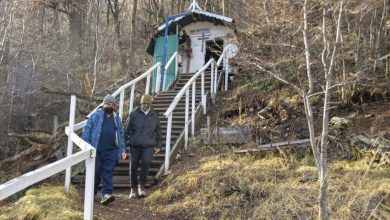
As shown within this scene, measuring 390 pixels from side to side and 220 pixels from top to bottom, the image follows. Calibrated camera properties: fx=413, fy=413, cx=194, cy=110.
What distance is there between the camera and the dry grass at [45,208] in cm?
443

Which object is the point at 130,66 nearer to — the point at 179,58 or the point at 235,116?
the point at 179,58

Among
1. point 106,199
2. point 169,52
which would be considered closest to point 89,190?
point 106,199

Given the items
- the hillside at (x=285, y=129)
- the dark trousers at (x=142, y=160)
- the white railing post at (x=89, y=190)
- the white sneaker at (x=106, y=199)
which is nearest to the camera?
the white railing post at (x=89, y=190)

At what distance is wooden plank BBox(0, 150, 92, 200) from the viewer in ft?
8.57

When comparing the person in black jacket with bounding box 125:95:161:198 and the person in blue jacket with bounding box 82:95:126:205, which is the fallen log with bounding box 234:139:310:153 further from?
the person in blue jacket with bounding box 82:95:126:205

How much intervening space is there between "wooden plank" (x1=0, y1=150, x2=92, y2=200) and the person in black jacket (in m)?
2.51

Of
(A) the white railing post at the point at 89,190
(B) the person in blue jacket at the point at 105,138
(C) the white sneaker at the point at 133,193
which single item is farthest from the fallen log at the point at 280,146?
(A) the white railing post at the point at 89,190

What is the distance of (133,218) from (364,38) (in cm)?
526

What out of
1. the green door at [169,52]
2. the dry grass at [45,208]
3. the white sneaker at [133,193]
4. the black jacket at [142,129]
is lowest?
the white sneaker at [133,193]

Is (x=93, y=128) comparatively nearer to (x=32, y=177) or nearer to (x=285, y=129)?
(x=32, y=177)

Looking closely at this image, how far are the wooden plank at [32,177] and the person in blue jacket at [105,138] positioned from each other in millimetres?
1839

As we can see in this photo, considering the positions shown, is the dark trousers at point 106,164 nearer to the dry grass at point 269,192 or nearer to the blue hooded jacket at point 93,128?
the blue hooded jacket at point 93,128

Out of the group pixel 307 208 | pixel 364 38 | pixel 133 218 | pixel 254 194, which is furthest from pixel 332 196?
pixel 364 38

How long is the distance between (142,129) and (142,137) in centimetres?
13
